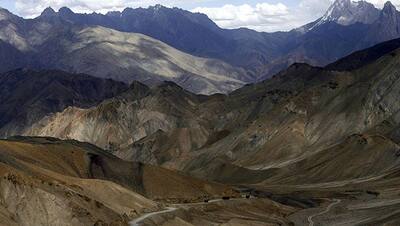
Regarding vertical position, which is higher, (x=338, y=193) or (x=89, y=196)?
(x=89, y=196)

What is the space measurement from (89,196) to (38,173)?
A: 1305 centimetres

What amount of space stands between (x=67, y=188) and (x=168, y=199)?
4268cm

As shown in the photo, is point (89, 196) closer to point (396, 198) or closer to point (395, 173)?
point (396, 198)

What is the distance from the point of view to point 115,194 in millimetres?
132375

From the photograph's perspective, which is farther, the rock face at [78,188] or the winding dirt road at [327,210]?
the winding dirt road at [327,210]

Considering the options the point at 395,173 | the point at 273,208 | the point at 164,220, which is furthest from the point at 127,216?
the point at 395,173

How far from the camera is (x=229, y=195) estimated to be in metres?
171

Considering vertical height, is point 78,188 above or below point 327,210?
above

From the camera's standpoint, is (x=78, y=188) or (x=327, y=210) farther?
(x=327, y=210)

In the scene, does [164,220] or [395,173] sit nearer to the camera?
[164,220]

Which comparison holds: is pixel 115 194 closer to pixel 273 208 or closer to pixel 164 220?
pixel 164 220

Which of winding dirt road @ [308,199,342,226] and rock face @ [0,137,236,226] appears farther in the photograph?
winding dirt road @ [308,199,342,226]

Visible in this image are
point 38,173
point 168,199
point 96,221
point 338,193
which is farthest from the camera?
point 338,193

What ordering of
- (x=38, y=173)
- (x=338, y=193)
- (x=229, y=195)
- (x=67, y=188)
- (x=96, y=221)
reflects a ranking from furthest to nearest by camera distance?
(x=338, y=193), (x=229, y=195), (x=38, y=173), (x=67, y=188), (x=96, y=221)
